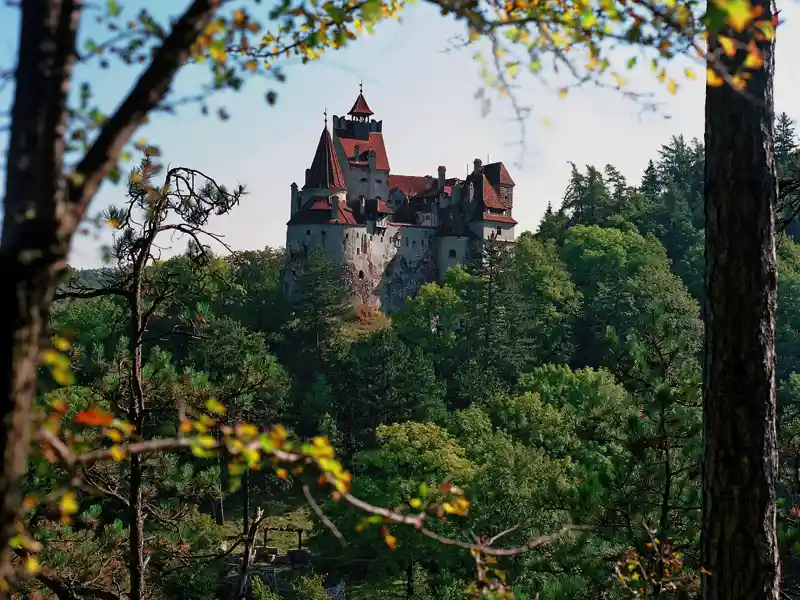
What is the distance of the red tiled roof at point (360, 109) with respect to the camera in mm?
61719

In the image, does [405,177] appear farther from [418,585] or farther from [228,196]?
[228,196]

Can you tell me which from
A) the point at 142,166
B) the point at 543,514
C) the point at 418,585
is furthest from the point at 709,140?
the point at 418,585

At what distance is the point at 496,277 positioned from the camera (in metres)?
47.5

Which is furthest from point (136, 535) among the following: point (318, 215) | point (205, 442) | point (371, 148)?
point (371, 148)

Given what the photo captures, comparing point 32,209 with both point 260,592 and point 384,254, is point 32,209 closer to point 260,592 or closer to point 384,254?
point 260,592

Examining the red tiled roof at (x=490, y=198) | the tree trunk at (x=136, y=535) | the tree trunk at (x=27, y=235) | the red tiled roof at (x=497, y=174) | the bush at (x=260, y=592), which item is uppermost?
the red tiled roof at (x=497, y=174)

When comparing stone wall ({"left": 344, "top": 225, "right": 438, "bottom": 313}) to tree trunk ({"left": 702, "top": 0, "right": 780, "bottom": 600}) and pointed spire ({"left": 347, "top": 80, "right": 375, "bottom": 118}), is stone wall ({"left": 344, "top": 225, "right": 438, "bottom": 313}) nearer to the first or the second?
pointed spire ({"left": 347, "top": 80, "right": 375, "bottom": 118})

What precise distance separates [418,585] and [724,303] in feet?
74.0

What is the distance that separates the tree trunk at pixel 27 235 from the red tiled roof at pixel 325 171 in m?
53.4

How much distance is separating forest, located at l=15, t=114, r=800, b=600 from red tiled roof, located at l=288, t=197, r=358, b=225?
366 cm

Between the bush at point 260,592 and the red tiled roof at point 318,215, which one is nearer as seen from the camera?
the bush at point 260,592

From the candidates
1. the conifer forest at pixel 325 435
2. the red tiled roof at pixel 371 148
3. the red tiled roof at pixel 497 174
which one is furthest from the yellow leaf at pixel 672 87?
the red tiled roof at pixel 497 174

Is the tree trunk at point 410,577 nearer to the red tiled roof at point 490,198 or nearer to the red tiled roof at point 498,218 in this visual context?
the red tiled roof at point 498,218

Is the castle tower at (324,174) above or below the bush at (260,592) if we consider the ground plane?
above
